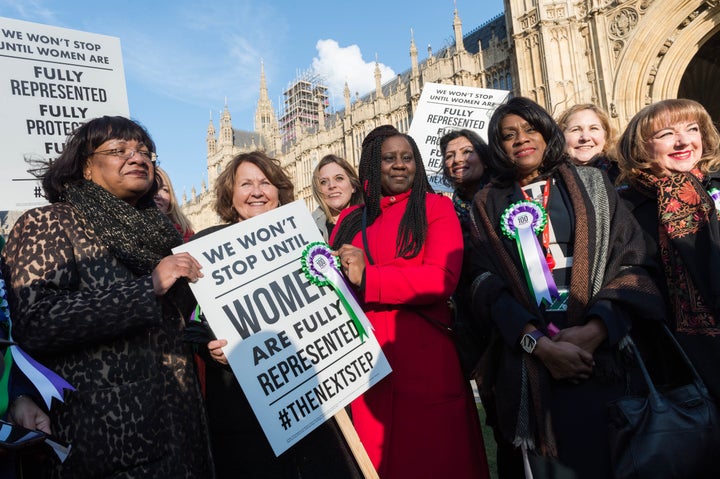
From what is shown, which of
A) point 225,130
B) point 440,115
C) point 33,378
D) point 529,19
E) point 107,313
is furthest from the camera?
point 225,130

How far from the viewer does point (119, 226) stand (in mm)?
2047

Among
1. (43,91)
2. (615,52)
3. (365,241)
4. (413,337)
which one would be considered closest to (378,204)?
(365,241)

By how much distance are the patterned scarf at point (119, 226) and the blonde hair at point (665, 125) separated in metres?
2.55

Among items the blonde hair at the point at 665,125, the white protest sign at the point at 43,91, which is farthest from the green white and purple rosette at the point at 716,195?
the white protest sign at the point at 43,91

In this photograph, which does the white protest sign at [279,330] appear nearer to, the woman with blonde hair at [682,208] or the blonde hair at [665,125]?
the woman with blonde hair at [682,208]

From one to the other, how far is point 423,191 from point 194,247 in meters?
1.24

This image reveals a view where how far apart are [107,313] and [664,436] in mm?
2159

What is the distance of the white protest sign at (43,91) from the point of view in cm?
359

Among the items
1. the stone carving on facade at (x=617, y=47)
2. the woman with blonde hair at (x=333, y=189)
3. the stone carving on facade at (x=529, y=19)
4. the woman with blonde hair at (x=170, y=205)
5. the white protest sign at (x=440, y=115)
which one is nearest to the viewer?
the woman with blonde hair at (x=170, y=205)

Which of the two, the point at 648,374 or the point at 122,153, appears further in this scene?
the point at 122,153

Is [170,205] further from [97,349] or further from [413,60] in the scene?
[413,60]

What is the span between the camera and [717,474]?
171cm

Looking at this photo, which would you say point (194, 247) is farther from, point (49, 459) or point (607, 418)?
point (607, 418)

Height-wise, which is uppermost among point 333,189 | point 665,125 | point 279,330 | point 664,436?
point 333,189
